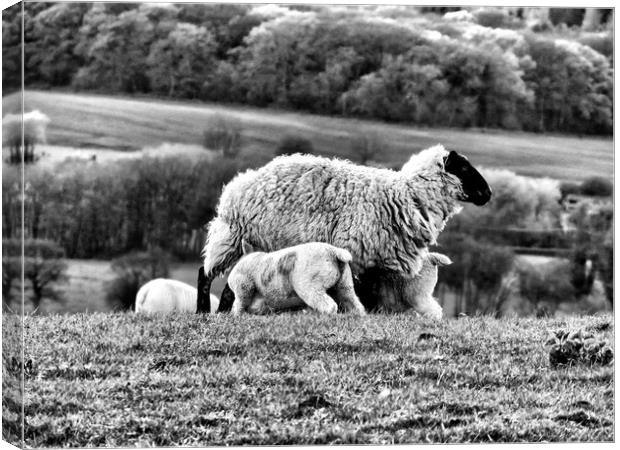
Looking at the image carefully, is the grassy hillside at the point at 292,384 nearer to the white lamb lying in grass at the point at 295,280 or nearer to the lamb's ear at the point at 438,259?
the white lamb lying in grass at the point at 295,280

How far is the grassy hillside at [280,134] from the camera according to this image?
15859 mm

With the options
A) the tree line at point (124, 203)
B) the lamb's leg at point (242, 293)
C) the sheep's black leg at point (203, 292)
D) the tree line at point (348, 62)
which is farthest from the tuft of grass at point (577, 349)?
the tree line at point (124, 203)

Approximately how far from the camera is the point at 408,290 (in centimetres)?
1664

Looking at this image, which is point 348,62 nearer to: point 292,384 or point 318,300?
point 318,300

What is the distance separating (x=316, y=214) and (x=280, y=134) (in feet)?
2.95

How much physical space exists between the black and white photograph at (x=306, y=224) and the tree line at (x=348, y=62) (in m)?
0.02

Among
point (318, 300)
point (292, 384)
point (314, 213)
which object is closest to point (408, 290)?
point (318, 300)

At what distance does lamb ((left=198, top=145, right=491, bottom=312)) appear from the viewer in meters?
16.4

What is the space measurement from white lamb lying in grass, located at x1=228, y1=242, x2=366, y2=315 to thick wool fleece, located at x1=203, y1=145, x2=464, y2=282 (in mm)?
250

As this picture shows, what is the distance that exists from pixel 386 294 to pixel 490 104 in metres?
2.31

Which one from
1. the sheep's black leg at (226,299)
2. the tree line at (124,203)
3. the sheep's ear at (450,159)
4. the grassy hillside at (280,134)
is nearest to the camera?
the tree line at (124,203)

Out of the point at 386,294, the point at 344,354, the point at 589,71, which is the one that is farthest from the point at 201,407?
the point at 589,71

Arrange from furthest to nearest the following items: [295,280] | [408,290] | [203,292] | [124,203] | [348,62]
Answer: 1. [408,290]
2. [348,62]
3. [203,292]
4. [124,203]
5. [295,280]

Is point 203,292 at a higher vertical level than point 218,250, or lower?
lower
